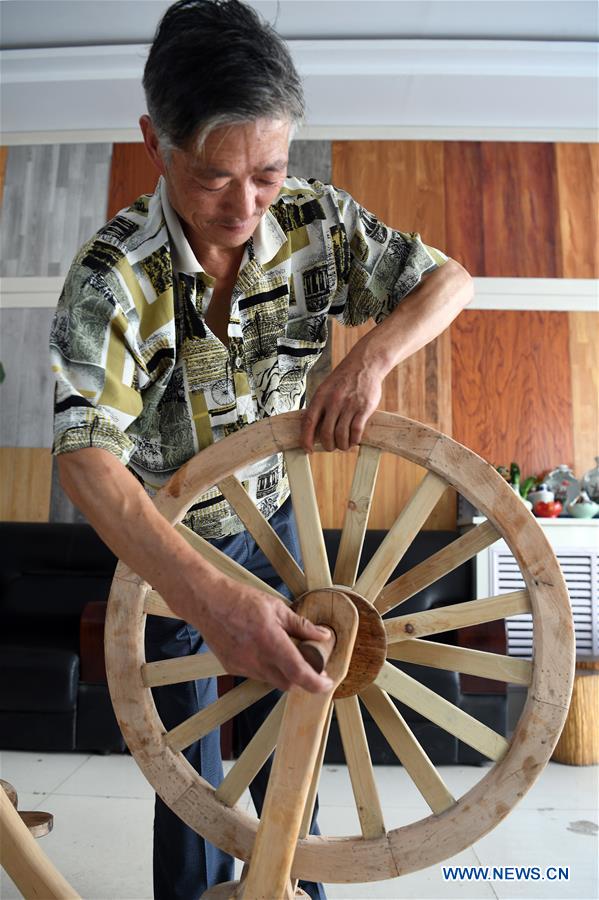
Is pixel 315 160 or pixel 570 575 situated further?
pixel 315 160

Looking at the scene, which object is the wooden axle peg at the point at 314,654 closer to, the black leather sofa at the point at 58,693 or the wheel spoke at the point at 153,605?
the wheel spoke at the point at 153,605

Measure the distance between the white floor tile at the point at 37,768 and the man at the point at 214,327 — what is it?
1550mm

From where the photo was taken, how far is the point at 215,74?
3.14 ft

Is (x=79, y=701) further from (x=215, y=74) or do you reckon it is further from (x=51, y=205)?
(x=51, y=205)

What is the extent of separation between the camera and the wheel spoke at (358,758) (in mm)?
1024

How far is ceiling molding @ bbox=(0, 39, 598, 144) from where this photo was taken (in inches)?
150

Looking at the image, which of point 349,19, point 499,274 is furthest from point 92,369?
point 499,274

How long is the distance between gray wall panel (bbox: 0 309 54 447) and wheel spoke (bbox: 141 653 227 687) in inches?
137

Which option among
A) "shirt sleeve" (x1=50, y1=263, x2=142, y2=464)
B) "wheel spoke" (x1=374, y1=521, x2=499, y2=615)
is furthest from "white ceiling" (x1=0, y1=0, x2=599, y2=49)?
"wheel spoke" (x1=374, y1=521, x2=499, y2=615)

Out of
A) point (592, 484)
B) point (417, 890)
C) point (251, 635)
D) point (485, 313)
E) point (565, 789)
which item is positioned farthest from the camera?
point (485, 313)

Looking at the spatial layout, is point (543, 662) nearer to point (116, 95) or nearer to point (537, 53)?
point (537, 53)

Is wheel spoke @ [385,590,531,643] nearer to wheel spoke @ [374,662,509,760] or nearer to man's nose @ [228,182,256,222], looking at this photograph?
wheel spoke @ [374,662,509,760]

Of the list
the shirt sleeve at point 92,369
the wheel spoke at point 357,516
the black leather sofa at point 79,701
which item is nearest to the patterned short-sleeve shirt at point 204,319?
the shirt sleeve at point 92,369

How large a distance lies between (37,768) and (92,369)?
2.45 metres
